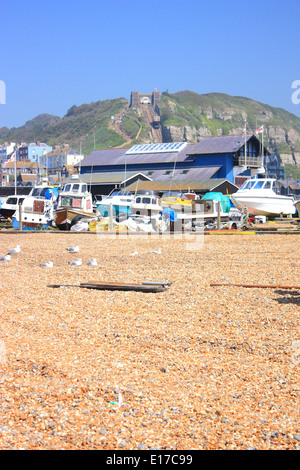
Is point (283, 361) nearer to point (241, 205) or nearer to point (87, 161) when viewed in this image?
point (241, 205)

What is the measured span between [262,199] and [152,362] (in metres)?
26.1

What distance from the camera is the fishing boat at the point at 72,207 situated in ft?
88.0

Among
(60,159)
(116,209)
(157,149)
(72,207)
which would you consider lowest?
(116,209)

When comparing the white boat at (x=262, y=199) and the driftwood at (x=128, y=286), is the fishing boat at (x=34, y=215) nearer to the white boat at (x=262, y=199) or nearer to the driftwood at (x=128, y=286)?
the white boat at (x=262, y=199)

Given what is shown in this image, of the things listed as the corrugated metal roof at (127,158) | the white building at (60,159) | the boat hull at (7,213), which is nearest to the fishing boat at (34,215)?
the boat hull at (7,213)

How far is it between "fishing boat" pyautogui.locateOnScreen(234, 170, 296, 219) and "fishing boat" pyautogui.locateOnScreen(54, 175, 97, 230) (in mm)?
8400

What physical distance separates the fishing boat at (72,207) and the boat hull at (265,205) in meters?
8.40

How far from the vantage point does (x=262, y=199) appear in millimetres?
31469

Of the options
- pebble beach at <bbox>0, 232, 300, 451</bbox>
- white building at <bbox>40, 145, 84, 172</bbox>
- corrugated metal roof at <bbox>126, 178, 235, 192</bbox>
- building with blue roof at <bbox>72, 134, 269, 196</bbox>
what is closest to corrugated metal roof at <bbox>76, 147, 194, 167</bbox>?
building with blue roof at <bbox>72, 134, 269, 196</bbox>

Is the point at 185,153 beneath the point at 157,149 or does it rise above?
beneath

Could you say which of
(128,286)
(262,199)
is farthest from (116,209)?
(128,286)

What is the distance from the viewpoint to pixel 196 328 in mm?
7711

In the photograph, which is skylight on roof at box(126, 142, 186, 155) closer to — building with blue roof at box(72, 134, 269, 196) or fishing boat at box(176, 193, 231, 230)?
building with blue roof at box(72, 134, 269, 196)

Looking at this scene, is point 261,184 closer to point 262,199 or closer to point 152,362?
point 262,199
